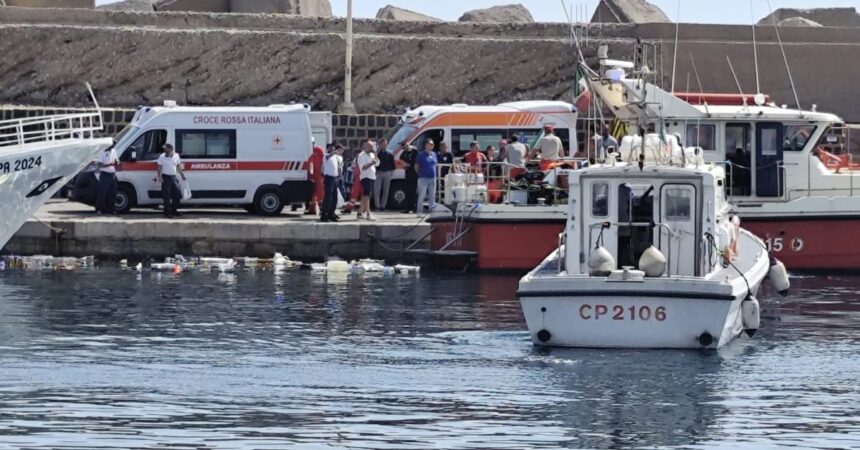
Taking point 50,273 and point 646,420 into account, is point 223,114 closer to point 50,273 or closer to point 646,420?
point 50,273

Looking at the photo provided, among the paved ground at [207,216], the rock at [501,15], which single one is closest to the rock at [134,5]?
the rock at [501,15]

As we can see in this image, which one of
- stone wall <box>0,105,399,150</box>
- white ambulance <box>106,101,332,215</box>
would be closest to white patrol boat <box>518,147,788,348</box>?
white ambulance <box>106,101,332,215</box>

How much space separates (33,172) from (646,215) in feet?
32.3

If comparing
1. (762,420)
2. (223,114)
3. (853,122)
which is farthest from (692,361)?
(853,122)

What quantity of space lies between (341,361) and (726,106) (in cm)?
1098

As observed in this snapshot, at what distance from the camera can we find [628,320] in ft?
63.3

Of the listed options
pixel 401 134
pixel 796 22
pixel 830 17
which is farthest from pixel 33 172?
pixel 830 17

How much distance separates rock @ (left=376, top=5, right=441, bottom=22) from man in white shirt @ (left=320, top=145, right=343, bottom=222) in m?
14.3

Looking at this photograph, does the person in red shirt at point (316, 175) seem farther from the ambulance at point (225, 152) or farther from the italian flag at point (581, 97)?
the italian flag at point (581, 97)

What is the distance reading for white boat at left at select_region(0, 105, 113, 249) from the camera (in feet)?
87.7

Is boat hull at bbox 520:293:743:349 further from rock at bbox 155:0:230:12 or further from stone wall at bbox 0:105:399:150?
rock at bbox 155:0:230:12

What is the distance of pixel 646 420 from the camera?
54.3ft

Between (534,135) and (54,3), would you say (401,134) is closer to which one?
(534,135)

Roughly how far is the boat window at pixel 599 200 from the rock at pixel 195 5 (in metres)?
25.8
